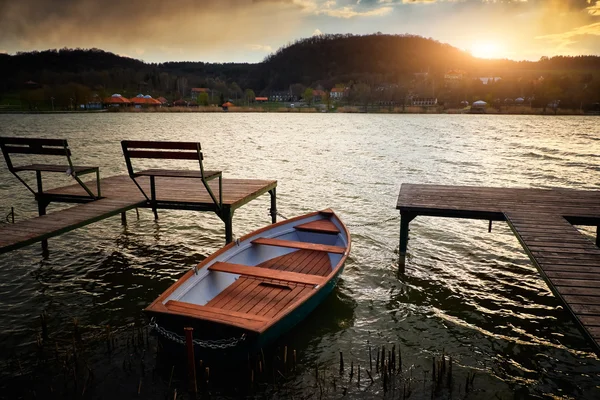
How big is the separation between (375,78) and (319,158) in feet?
582

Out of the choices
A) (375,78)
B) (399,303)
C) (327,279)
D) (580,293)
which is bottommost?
(399,303)

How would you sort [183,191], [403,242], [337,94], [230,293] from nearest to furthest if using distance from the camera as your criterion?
[230,293], [403,242], [183,191], [337,94]

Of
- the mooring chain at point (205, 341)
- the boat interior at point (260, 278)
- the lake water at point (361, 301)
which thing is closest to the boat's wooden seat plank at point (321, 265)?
the boat interior at point (260, 278)

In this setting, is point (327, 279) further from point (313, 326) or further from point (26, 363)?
point (26, 363)

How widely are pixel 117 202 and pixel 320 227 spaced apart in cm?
449

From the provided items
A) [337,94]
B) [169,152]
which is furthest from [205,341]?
[337,94]

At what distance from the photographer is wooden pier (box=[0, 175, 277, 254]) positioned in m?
7.24

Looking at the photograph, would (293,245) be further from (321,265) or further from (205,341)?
(205,341)

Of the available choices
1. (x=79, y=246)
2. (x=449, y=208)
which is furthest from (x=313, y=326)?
(x=79, y=246)

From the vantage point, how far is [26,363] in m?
6.11

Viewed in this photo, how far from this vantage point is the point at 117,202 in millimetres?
9406

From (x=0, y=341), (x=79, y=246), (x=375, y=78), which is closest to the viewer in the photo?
(x=0, y=341)

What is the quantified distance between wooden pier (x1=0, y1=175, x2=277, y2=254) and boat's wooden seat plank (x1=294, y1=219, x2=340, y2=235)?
1.54m

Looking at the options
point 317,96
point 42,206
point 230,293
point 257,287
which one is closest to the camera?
point 230,293
